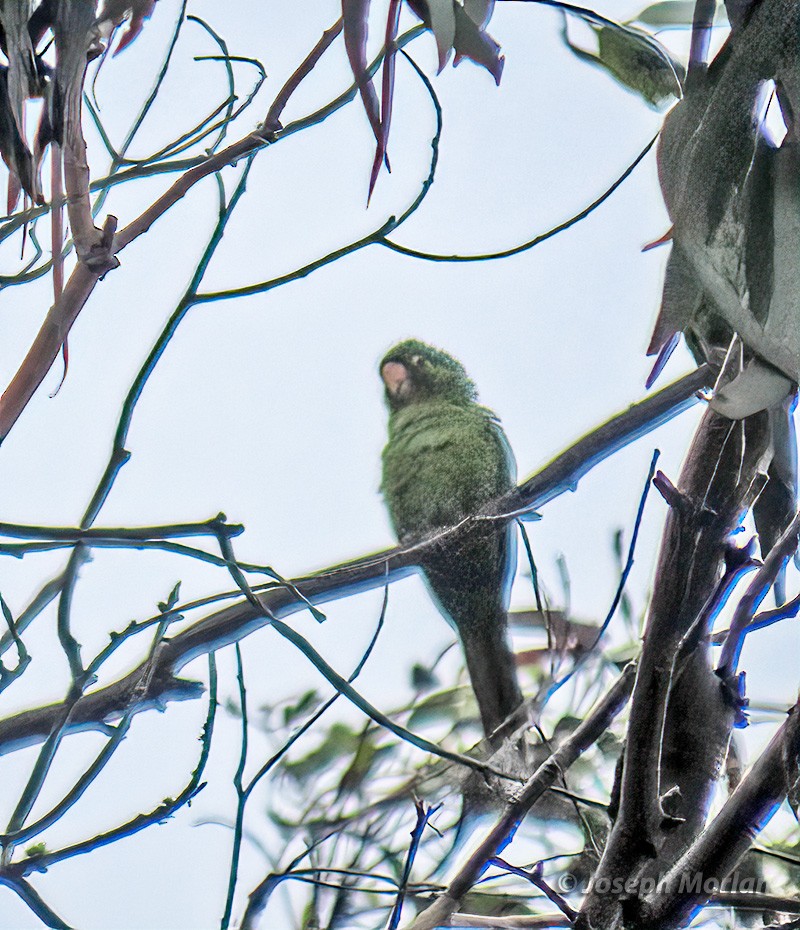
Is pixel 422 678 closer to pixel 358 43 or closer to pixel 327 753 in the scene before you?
pixel 327 753

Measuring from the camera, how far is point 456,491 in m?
0.54

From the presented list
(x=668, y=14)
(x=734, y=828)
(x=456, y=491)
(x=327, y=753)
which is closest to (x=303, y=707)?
(x=327, y=753)

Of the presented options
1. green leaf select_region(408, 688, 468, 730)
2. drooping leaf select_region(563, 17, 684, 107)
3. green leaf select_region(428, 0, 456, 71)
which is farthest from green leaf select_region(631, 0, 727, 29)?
green leaf select_region(408, 688, 468, 730)

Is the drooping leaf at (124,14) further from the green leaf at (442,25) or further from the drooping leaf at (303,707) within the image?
the drooping leaf at (303,707)

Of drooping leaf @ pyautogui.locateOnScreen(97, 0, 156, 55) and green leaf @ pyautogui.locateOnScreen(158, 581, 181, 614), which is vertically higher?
drooping leaf @ pyautogui.locateOnScreen(97, 0, 156, 55)

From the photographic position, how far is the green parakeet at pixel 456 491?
500 millimetres

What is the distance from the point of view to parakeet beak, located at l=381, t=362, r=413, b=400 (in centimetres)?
60

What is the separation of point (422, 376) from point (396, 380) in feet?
0.09

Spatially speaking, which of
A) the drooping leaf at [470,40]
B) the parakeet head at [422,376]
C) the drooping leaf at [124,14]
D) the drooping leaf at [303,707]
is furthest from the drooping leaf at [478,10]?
the drooping leaf at [303,707]

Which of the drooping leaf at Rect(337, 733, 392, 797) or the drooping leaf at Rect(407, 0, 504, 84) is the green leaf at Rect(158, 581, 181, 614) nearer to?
the drooping leaf at Rect(337, 733, 392, 797)

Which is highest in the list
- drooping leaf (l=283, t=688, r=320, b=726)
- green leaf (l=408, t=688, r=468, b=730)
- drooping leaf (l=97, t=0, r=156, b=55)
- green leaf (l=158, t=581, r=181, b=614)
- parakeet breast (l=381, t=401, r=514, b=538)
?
drooping leaf (l=97, t=0, r=156, b=55)

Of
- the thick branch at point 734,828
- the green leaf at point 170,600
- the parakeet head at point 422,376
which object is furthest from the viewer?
the parakeet head at point 422,376

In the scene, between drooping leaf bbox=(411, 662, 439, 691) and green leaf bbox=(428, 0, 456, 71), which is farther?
drooping leaf bbox=(411, 662, 439, 691)

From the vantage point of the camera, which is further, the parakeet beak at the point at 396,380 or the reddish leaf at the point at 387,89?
the parakeet beak at the point at 396,380
